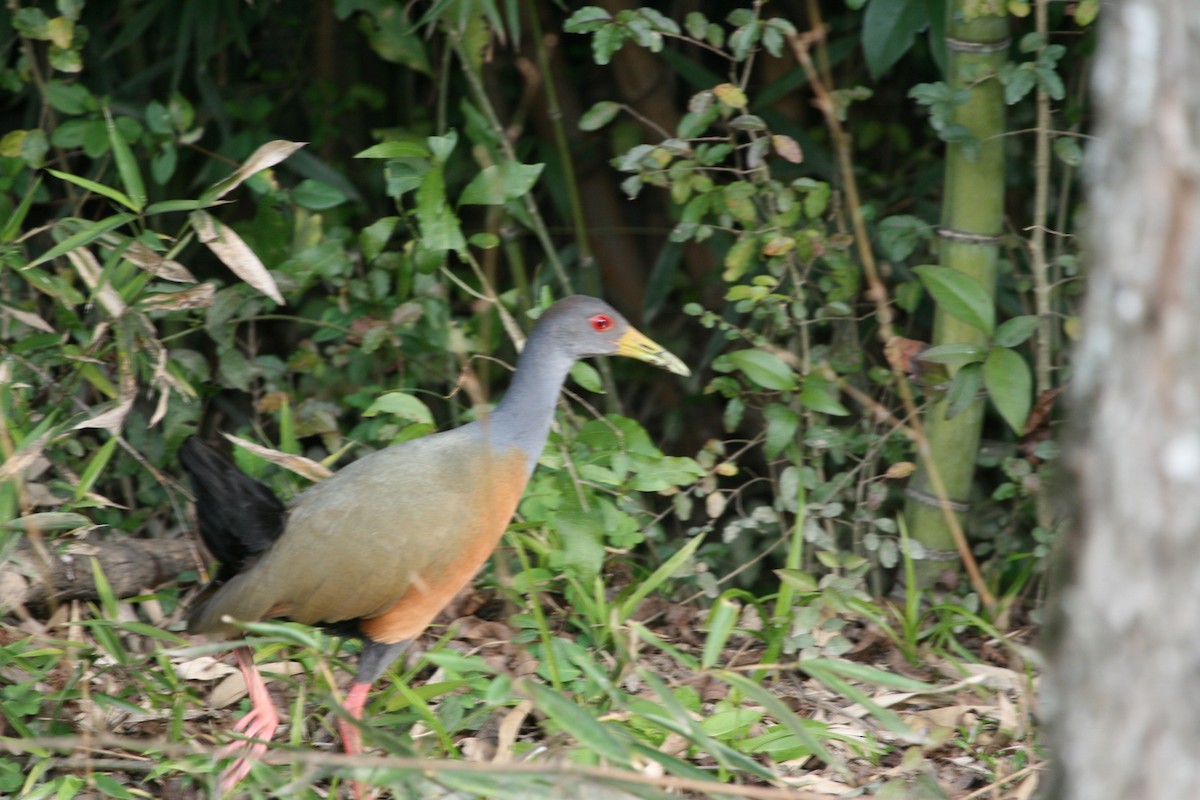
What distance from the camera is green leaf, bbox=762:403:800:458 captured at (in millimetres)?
3861

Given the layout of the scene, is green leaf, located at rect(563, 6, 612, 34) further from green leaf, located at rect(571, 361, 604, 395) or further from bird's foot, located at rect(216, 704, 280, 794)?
bird's foot, located at rect(216, 704, 280, 794)

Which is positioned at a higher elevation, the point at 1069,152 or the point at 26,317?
the point at 1069,152

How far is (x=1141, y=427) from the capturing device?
1.66m

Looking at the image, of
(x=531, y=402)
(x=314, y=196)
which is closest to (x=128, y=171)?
(x=314, y=196)

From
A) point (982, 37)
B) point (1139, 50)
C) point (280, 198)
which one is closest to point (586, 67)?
point (280, 198)

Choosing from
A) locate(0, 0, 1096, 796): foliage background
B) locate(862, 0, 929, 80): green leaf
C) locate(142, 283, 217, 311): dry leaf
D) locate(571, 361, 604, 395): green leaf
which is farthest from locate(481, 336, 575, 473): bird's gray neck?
locate(862, 0, 929, 80): green leaf

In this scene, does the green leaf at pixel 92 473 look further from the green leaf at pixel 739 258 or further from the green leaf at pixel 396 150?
the green leaf at pixel 739 258

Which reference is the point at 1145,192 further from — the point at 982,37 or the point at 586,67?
the point at 586,67

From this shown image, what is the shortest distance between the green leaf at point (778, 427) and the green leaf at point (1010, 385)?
63cm

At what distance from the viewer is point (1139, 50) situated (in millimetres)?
1635

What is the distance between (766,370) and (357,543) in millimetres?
1304

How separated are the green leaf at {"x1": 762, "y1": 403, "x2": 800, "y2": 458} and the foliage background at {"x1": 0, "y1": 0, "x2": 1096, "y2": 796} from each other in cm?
2

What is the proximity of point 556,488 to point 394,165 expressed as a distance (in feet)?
3.55

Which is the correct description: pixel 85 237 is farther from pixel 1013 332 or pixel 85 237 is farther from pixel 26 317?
pixel 1013 332
